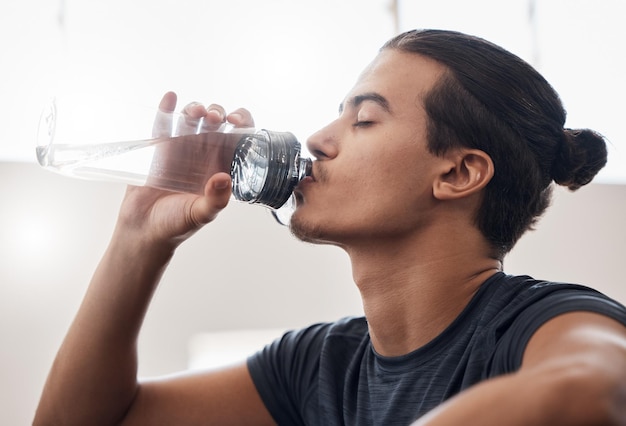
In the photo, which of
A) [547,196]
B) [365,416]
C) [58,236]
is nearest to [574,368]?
[365,416]

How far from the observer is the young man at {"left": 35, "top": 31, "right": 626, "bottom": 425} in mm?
1027

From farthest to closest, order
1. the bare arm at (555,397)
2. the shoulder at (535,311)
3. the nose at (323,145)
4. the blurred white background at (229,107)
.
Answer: the blurred white background at (229,107) → the nose at (323,145) → the shoulder at (535,311) → the bare arm at (555,397)

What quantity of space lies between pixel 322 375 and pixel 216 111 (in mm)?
441

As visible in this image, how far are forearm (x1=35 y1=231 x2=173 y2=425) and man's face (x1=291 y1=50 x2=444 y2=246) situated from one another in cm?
30

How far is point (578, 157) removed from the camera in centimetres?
113

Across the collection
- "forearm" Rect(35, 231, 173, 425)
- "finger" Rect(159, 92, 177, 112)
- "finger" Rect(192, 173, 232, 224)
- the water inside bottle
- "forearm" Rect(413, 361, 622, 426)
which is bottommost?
"forearm" Rect(35, 231, 173, 425)

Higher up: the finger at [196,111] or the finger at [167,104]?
the finger at [167,104]

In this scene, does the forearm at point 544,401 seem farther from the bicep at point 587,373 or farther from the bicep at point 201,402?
the bicep at point 201,402

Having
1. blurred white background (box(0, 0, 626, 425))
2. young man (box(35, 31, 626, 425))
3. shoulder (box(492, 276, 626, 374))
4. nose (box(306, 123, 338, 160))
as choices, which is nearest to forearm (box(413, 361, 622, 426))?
shoulder (box(492, 276, 626, 374))

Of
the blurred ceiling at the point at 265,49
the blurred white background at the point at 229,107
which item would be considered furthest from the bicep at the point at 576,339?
the blurred white background at the point at 229,107

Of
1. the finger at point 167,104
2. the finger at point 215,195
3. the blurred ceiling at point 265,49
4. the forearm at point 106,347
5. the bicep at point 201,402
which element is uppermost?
the blurred ceiling at point 265,49

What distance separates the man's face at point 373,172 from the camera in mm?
1044

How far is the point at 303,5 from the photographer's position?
7.05 feet

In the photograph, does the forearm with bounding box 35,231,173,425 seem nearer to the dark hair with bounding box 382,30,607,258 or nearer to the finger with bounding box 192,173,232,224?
the finger with bounding box 192,173,232,224
